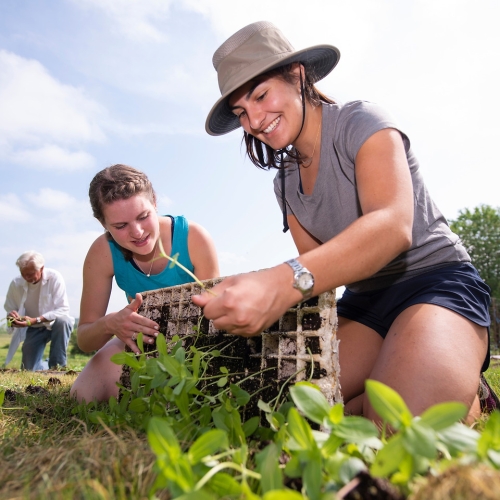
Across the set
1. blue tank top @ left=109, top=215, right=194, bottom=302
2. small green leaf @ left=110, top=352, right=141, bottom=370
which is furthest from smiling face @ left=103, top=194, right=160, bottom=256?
small green leaf @ left=110, top=352, right=141, bottom=370

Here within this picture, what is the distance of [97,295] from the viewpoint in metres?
3.14

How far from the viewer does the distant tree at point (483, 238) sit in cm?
2853

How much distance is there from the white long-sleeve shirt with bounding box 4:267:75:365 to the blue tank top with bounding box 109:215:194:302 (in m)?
4.23

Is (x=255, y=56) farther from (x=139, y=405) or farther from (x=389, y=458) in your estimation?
(x=389, y=458)

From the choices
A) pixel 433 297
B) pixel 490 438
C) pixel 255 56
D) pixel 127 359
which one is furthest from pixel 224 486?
pixel 255 56

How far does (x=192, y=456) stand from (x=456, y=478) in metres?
0.48

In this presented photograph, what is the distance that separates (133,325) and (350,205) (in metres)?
1.18

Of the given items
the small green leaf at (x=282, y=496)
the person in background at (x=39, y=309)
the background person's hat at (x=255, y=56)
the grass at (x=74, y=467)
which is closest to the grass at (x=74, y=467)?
the grass at (x=74, y=467)

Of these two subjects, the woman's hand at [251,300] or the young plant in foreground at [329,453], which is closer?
the young plant in foreground at [329,453]

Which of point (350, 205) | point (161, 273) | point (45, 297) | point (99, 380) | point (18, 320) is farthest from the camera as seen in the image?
point (45, 297)

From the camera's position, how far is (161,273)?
3111 mm

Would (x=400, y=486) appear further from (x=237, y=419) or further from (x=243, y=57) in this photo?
(x=243, y=57)

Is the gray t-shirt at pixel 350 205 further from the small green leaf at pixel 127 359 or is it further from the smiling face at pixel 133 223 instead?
the small green leaf at pixel 127 359

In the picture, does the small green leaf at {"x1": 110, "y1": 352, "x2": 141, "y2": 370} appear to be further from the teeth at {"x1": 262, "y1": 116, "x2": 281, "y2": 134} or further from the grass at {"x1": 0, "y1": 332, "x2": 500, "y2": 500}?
the teeth at {"x1": 262, "y1": 116, "x2": 281, "y2": 134}
